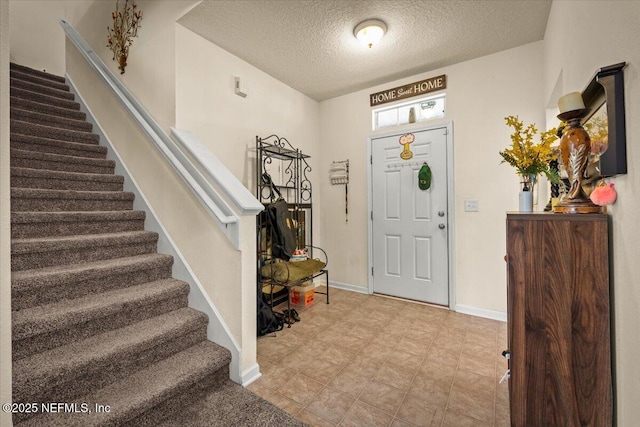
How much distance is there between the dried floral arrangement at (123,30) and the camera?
2639 mm

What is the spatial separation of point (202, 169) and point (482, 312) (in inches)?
117

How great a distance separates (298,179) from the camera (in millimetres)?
3684

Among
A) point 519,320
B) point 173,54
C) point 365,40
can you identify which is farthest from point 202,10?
point 519,320

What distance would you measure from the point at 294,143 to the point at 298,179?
0.46 m

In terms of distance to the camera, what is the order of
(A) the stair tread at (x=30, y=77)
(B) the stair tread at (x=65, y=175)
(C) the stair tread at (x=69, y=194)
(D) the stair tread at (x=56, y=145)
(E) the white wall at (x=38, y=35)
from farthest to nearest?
1. (E) the white wall at (x=38, y=35)
2. (A) the stair tread at (x=30, y=77)
3. (D) the stair tread at (x=56, y=145)
4. (B) the stair tread at (x=65, y=175)
5. (C) the stair tread at (x=69, y=194)

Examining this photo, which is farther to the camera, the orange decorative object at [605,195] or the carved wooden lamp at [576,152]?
the carved wooden lamp at [576,152]

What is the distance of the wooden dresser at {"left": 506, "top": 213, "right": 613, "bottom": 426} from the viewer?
3.32 feet

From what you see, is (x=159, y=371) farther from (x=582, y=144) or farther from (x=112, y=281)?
(x=582, y=144)

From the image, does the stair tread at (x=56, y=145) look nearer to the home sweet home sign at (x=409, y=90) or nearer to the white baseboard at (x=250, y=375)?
the white baseboard at (x=250, y=375)

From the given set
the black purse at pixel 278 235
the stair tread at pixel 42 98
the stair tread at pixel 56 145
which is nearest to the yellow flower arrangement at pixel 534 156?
the black purse at pixel 278 235

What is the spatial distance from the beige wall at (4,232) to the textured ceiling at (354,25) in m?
1.57

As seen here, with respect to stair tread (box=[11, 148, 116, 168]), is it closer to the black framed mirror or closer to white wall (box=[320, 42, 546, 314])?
white wall (box=[320, 42, 546, 314])

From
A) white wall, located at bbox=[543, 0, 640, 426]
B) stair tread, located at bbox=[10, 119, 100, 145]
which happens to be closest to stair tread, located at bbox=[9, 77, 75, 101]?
stair tread, located at bbox=[10, 119, 100, 145]

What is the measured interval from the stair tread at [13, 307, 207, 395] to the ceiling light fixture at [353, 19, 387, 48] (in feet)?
8.39
